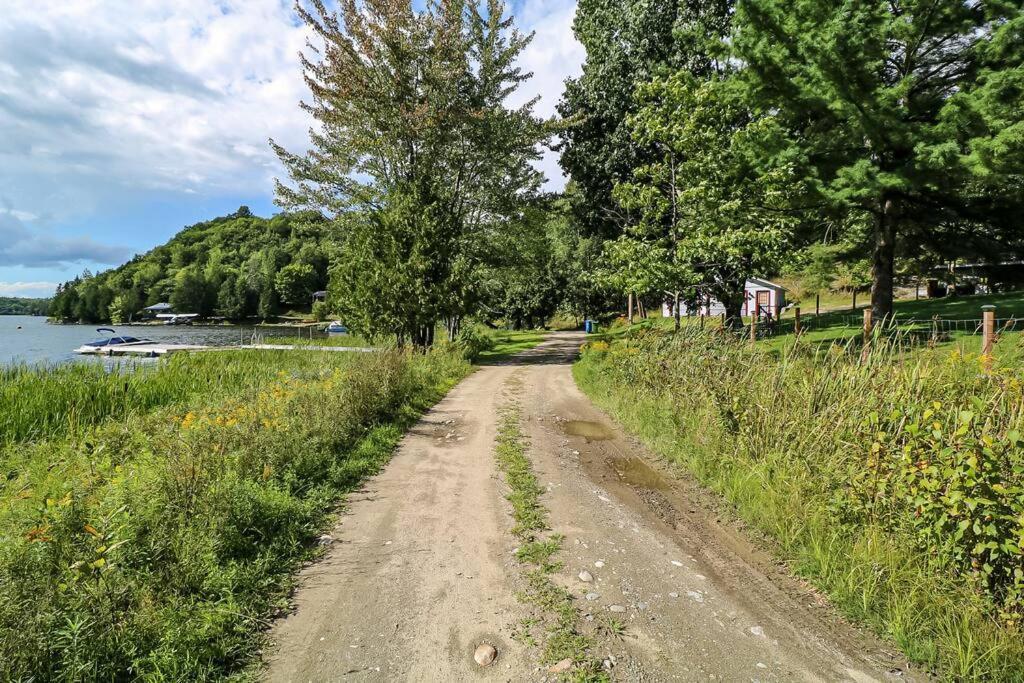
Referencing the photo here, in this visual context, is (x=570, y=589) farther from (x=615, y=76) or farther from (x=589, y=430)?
(x=615, y=76)

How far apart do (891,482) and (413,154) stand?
2050 centimetres

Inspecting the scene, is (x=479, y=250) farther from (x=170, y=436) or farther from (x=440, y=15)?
(x=170, y=436)

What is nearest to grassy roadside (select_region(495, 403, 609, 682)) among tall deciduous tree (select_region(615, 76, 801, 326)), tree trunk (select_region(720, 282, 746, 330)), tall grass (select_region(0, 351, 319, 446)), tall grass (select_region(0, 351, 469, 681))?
tall grass (select_region(0, 351, 469, 681))

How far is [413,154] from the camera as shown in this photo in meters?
20.9

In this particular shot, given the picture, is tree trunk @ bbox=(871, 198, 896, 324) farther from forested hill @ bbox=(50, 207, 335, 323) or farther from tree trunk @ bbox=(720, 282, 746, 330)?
forested hill @ bbox=(50, 207, 335, 323)

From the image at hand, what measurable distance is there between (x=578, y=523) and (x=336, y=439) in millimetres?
3786

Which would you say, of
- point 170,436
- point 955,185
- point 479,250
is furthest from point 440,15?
point 170,436

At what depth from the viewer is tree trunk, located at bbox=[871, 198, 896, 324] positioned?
1438cm

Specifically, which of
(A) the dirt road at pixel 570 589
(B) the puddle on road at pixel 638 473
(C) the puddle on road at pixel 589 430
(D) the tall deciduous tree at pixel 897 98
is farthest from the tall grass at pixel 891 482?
(D) the tall deciduous tree at pixel 897 98

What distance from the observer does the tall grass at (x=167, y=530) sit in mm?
2836

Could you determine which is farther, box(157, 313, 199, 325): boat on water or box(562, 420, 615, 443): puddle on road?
box(157, 313, 199, 325): boat on water

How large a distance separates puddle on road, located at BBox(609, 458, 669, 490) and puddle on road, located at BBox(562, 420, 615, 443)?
3.84 ft

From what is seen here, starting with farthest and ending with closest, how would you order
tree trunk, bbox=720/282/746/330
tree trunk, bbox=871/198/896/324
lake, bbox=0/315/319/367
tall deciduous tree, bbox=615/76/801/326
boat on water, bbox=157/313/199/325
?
boat on water, bbox=157/313/199/325
lake, bbox=0/315/319/367
tree trunk, bbox=720/282/746/330
tree trunk, bbox=871/198/896/324
tall deciduous tree, bbox=615/76/801/326

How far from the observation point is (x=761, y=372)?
23.4 ft
